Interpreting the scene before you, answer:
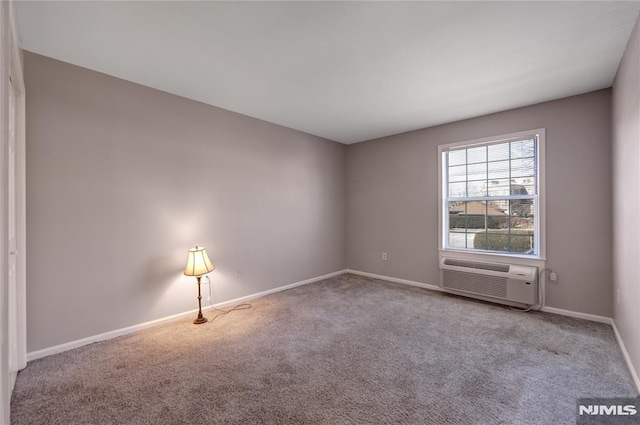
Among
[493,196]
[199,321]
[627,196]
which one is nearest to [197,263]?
[199,321]

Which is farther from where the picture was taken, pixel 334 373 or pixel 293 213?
pixel 293 213

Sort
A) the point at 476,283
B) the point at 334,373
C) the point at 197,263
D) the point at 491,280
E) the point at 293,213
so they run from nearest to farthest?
the point at 334,373 < the point at 197,263 < the point at 491,280 < the point at 476,283 < the point at 293,213

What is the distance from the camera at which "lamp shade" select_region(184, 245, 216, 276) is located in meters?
2.90

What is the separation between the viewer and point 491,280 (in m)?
3.48

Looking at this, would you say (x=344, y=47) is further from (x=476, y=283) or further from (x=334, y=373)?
(x=476, y=283)

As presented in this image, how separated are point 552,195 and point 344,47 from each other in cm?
290

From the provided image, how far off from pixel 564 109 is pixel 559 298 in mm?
2140

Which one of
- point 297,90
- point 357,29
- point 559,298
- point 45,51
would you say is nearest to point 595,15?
point 357,29

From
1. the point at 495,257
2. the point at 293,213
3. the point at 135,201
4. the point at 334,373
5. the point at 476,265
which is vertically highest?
the point at 135,201

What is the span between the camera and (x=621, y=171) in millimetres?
2371

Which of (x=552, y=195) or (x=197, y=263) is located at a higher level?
(x=552, y=195)

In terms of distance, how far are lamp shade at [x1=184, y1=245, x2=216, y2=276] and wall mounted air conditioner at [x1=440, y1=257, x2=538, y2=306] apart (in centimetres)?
312

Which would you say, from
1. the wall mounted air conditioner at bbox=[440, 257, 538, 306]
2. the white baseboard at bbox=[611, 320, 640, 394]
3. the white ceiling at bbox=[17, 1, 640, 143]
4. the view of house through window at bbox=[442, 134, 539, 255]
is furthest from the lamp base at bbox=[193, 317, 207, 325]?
the white baseboard at bbox=[611, 320, 640, 394]

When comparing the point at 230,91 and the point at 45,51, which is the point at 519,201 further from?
the point at 45,51
